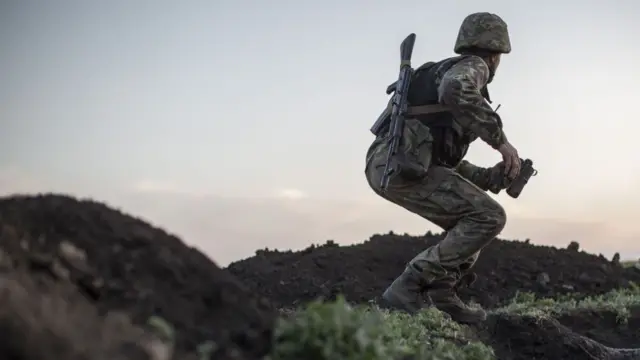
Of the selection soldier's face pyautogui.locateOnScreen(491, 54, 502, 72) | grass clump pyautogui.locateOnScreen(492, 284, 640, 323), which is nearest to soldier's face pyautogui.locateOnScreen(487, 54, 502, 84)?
soldier's face pyautogui.locateOnScreen(491, 54, 502, 72)

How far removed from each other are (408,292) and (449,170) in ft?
3.84

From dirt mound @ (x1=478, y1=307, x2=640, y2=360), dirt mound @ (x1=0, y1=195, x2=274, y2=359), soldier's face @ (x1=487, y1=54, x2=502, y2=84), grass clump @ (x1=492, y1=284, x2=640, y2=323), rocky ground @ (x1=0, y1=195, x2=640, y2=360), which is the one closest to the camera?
rocky ground @ (x1=0, y1=195, x2=640, y2=360)

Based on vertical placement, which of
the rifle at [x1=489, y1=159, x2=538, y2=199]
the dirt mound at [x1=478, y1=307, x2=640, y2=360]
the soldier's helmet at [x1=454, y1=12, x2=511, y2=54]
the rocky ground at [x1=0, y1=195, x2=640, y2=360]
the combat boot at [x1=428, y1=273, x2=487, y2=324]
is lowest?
the rocky ground at [x1=0, y1=195, x2=640, y2=360]

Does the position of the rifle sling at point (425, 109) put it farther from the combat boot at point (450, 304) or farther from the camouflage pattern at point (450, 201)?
the combat boot at point (450, 304)

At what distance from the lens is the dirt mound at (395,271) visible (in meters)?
11.2

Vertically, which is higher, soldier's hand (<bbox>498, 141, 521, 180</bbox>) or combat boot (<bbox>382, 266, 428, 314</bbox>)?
soldier's hand (<bbox>498, 141, 521, 180</bbox>)

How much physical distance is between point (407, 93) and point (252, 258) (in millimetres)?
5262

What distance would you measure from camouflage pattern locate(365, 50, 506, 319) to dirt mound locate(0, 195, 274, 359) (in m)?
4.45

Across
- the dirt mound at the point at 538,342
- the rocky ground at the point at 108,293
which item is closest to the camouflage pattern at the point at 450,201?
the dirt mound at the point at 538,342

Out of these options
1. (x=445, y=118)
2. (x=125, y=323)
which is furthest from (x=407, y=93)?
(x=125, y=323)

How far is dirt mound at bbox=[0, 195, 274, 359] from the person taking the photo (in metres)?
3.38

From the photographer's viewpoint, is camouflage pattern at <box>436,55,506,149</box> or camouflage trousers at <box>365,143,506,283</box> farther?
camouflage trousers at <box>365,143,506,283</box>

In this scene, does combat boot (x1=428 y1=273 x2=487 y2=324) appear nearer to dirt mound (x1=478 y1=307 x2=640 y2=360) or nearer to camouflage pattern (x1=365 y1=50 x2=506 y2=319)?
camouflage pattern (x1=365 y1=50 x2=506 y2=319)

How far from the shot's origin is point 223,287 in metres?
3.78
